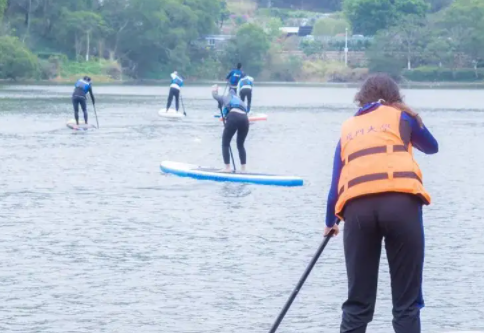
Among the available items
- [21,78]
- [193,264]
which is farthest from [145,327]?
[21,78]

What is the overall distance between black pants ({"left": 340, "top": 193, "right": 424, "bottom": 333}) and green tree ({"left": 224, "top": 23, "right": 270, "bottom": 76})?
130m

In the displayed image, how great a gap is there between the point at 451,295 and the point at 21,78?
9963 centimetres

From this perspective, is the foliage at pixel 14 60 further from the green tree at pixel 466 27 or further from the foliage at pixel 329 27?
the foliage at pixel 329 27

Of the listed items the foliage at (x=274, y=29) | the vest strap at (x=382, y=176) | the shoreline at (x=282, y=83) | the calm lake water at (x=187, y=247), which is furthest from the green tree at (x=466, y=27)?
the vest strap at (x=382, y=176)

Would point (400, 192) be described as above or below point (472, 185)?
above

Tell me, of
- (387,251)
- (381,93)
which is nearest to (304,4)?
(381,93)

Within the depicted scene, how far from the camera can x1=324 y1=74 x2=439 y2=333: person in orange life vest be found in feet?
23.6

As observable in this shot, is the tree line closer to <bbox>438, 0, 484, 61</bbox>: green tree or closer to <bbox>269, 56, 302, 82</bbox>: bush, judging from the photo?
<bbox>438, 0, 484, 61</bbox>: green tree

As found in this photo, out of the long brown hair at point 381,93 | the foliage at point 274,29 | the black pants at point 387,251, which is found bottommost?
the foliage at point 274,29

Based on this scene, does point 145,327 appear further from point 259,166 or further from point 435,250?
point 259,166

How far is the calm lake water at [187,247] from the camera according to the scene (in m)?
9.76

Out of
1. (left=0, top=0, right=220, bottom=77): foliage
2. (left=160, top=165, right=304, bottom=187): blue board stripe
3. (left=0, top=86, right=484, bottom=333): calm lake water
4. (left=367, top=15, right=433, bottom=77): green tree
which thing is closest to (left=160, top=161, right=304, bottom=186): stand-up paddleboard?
(left=160, top=165, right=304, bottom=187): blue board stripe

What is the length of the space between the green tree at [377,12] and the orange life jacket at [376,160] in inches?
5473

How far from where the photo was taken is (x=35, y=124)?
123 ft
